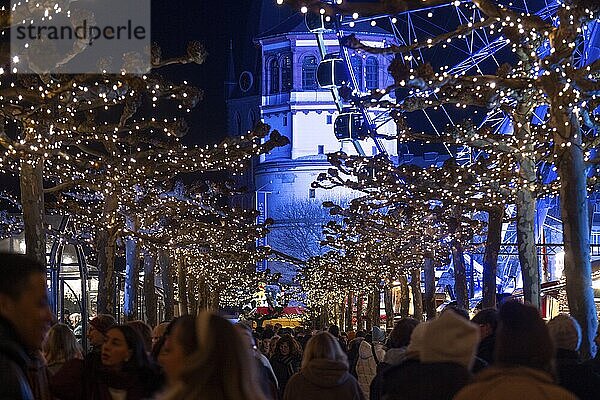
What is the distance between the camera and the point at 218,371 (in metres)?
4.42

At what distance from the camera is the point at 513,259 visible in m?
56.8

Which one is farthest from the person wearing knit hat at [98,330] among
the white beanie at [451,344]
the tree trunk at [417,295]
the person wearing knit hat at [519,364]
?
the tree trunk at [417,295]

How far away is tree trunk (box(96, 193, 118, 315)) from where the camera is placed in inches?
1097

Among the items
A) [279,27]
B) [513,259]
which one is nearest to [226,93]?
[279,27]

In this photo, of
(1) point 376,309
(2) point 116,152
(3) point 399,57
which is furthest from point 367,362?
(1) point 376,309

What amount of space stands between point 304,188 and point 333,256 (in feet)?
149

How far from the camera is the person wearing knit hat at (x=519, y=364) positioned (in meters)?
4.47

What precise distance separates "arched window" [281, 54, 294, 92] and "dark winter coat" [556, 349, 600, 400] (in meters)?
104

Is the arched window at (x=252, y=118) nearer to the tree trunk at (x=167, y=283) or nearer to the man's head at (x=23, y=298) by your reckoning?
the tree trunk at (x=167, y=283)

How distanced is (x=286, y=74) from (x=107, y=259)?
8470 cm

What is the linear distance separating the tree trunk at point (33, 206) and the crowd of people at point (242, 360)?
9856 mm

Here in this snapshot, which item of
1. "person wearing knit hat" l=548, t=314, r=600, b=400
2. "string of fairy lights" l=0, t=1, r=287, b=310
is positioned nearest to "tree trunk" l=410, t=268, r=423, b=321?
"string of fairy lights" l=0, t=1, r=287, b=310

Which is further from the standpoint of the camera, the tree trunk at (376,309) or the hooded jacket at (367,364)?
the tree trunk at (376,309)

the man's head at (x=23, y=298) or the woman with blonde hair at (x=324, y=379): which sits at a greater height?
the man's head at (x=23, y=298)
